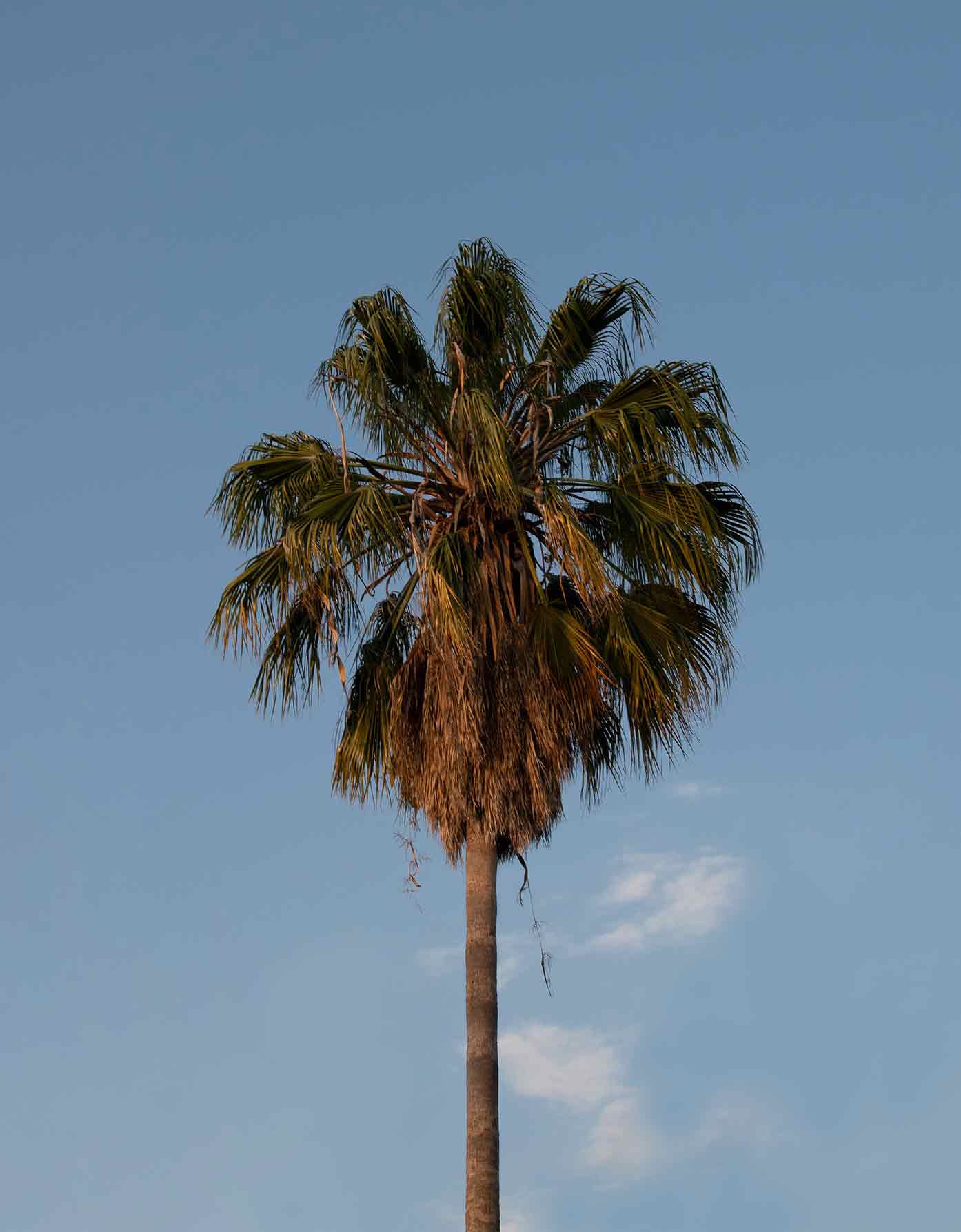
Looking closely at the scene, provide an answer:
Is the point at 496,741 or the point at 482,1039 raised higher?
the point at 496,741

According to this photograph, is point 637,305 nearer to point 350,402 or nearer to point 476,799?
point 350,402

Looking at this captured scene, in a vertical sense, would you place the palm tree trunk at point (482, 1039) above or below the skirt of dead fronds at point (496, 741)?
below

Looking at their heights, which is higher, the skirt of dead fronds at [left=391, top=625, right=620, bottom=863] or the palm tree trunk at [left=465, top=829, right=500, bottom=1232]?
the skirt of dead fronds at [left=391, top=625, right=620, bottom=863]

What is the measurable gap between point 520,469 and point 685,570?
169cm

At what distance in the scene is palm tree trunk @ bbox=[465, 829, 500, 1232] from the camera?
1398 cm

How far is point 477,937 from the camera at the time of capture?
15.0 m

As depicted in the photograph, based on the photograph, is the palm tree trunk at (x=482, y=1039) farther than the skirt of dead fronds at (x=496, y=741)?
No

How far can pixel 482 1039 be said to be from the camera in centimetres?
1452

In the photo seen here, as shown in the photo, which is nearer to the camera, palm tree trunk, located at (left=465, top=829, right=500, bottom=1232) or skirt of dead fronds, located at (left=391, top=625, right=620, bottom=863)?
palm tree trunk, located at (left=465, top=829, right=500, bottom=1232)

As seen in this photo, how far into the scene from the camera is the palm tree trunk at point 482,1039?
13984 millimetres

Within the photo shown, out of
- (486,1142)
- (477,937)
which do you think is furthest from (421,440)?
(486,1142)

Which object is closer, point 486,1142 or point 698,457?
point 486,1142

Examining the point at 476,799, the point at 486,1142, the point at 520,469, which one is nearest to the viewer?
the point at 486,1142

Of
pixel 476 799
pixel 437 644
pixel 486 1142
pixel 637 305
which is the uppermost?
pixel 637 305
